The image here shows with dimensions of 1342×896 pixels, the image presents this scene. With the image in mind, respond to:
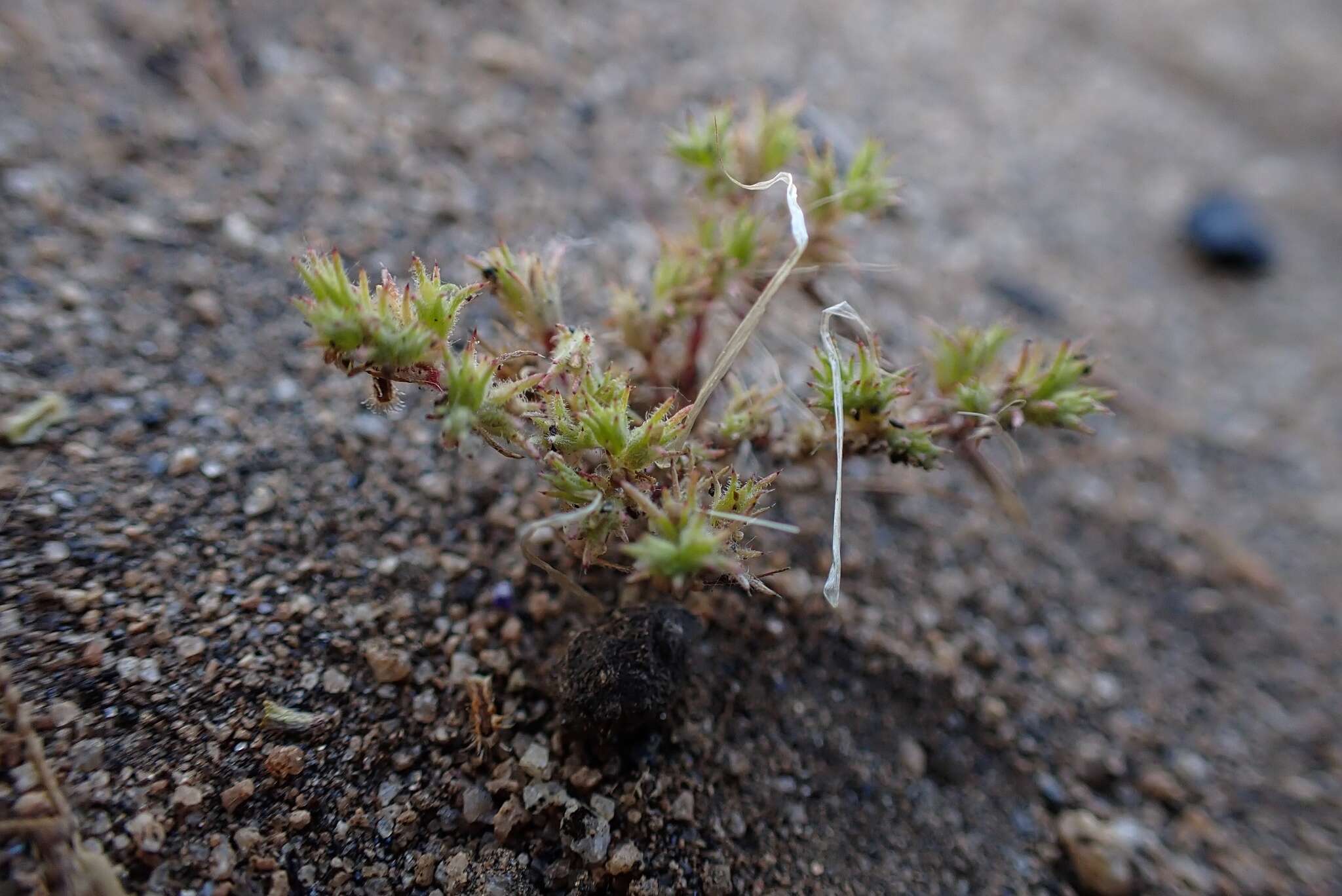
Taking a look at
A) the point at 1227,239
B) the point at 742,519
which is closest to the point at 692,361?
the point at 742,519

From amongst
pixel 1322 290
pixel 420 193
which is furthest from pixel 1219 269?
pixel 420 193

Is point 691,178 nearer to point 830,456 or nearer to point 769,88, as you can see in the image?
point 769,88

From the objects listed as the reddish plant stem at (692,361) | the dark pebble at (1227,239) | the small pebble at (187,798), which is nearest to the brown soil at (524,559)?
the small pebble at (187,798)

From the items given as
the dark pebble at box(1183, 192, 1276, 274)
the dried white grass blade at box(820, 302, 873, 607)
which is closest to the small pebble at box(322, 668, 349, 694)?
the dried white grass blade at box(820, 302, 873, 607)

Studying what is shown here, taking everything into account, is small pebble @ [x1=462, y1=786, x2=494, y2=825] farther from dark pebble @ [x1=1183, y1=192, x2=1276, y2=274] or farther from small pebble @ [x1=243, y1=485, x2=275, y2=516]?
dark pebble @ [x1=1183, y1=192, x2=1276, y2=274]

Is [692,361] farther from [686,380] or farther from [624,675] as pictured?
[624,675]
